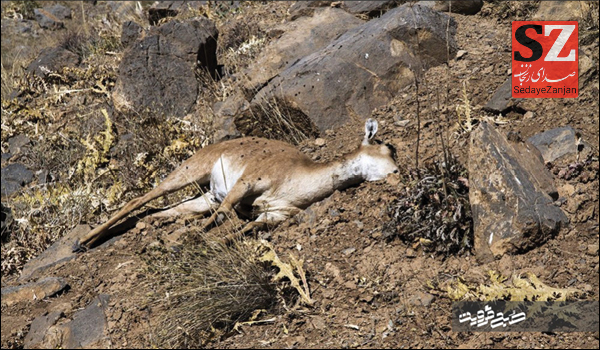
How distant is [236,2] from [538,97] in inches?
308

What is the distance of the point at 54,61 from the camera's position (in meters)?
12.1

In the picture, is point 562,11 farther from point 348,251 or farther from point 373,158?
point 348,251

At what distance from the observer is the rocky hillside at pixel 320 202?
16.0ft

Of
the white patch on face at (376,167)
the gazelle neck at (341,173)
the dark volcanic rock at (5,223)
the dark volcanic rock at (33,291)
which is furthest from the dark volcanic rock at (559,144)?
the dark volcanic rock at (5,223)

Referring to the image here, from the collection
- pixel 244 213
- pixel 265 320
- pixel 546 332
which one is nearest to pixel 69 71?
pixel 244 213

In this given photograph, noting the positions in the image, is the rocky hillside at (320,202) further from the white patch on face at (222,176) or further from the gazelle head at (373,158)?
the white patch on face at (222,176)

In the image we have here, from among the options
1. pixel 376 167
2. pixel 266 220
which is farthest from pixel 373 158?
pixel 266 220

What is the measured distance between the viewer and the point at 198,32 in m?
10.1

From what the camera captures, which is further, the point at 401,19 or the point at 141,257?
the point at 401,19

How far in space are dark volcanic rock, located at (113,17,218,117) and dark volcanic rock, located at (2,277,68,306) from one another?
3.96 metres

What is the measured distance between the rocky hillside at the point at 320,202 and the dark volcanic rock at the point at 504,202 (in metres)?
0.01

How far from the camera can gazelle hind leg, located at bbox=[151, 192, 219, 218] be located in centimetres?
748

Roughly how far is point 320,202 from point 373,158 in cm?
71

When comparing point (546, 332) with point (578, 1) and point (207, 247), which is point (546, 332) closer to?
point (207, 247)
